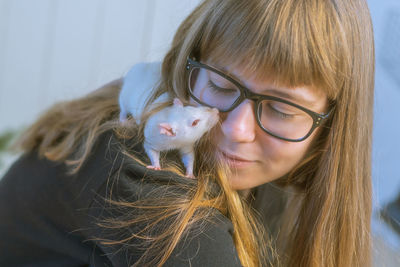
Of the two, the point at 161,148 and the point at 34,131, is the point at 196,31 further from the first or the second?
the point at 34,131

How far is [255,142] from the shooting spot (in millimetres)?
957

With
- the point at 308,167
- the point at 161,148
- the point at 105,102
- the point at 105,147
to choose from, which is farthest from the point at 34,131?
the point at 308,167

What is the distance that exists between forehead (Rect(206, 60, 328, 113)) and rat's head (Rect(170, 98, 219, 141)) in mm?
89

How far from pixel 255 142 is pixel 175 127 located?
19 centimetres

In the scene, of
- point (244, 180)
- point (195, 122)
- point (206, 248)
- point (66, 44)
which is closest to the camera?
point (206, 248)

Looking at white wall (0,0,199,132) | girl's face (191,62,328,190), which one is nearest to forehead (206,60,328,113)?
girl's face (191,62,328,190)

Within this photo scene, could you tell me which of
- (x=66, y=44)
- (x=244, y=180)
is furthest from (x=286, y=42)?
(x=66, y=44)

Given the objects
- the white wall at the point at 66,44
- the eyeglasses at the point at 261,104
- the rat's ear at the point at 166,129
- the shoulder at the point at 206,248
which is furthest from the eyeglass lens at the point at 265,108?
the white wall at the point at 66,44

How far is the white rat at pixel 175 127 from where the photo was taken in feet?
2.94

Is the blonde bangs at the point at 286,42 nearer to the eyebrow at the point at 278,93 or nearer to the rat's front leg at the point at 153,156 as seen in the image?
the eyebrow at the point at 278,93

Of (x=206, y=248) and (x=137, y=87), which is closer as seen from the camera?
(x=206, y=248)

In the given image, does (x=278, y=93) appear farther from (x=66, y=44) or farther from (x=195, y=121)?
(x=66, y=44)

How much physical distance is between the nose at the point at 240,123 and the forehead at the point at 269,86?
1.6 inches

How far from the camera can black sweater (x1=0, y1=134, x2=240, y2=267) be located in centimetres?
81
